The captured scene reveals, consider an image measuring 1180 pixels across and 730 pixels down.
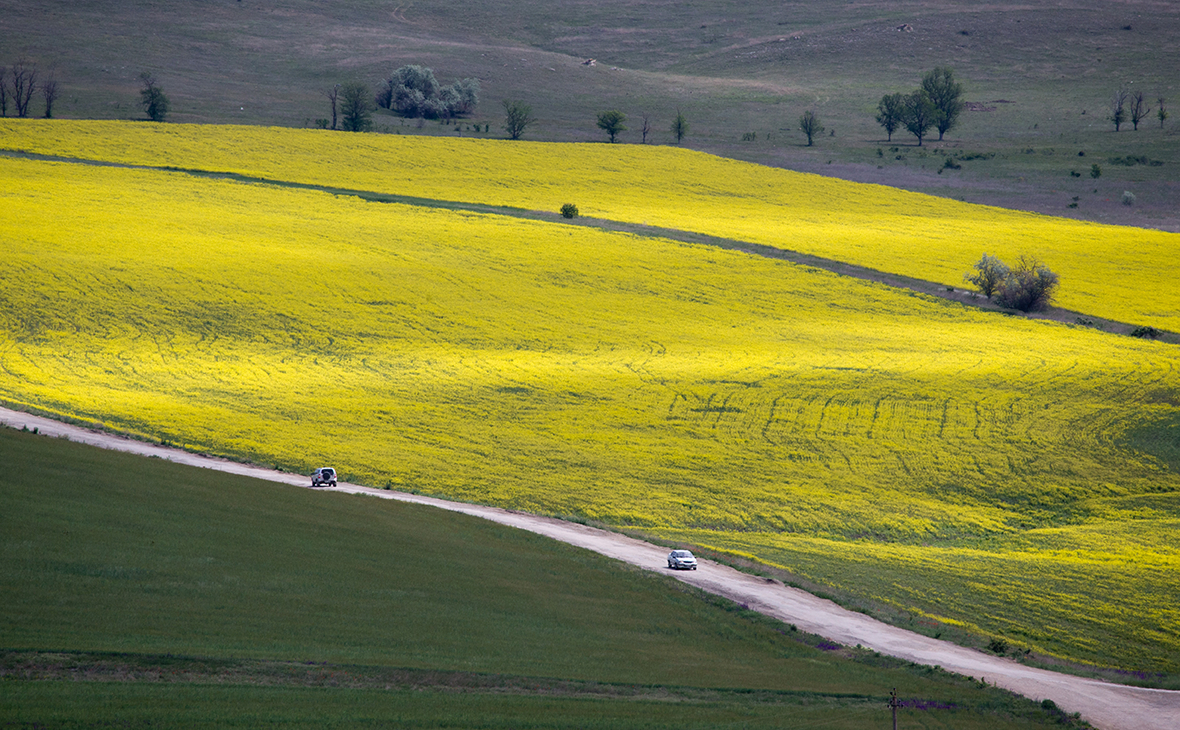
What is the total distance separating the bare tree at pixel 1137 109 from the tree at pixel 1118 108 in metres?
1.05

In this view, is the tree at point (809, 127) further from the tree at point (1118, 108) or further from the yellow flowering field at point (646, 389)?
the yellow flowering field at point (646, 389)

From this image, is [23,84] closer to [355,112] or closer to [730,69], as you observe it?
[355,112]

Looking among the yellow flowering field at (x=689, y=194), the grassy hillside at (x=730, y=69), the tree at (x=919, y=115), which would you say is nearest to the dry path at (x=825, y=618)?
the yellow flowering field at (x=689, y=194)

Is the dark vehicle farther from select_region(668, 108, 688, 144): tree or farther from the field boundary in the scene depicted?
select_region(668, 108, 688, 144): tree

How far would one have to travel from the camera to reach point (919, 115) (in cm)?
11206

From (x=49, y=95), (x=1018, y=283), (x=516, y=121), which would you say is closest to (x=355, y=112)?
(x=516, y=121)

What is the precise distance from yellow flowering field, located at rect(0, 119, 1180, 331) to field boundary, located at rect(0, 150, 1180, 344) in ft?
3.25

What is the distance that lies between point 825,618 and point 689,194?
63783 millimetres

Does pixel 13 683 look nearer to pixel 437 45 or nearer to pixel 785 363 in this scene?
pixel 785 363

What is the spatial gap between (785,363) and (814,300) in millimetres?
12222

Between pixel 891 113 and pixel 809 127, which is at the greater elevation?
pixel 891 113

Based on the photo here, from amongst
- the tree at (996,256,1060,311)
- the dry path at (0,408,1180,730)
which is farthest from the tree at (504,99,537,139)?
the dry path at (0,408,1180,730)

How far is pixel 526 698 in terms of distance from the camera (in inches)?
655

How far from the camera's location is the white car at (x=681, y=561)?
85.3ft
